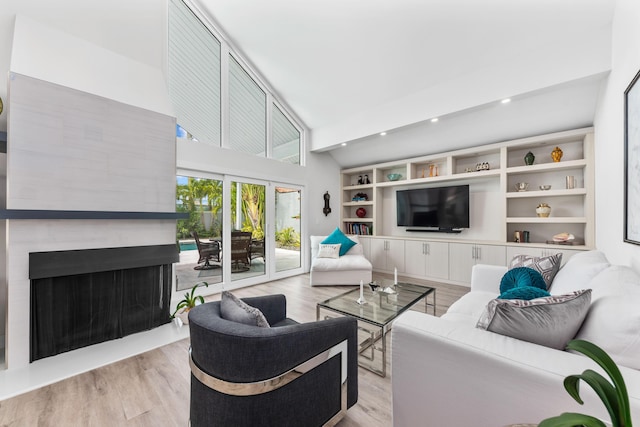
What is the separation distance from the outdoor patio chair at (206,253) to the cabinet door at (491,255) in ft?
13.4

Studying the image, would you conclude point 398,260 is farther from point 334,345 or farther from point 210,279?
point 334,345

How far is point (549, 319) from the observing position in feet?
3.63

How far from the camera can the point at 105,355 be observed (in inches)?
86.9

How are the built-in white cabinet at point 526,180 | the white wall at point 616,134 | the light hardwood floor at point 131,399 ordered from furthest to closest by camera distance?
the built-in white cabinet at point 526,180 → the white wall at point 616,134 → the light hardwood floor at point 131,399

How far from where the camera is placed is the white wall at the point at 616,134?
5.99 ft

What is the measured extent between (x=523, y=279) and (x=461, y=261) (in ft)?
8.08

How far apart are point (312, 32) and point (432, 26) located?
4.75ft

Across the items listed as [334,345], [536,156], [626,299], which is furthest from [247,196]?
[536,156]

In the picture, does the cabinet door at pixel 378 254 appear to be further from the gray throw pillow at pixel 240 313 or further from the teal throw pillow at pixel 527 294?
the gray throw pillow at pixel 240 313

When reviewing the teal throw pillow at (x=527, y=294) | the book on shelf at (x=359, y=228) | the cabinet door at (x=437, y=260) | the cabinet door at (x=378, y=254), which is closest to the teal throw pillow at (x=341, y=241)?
the cabinet door at (x=378, y=254)

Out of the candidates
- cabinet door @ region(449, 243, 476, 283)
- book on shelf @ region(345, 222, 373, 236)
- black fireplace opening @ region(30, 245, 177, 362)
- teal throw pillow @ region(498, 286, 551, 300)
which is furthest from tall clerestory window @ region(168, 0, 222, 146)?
cabinet door @ region(449, 243, 476, 283)

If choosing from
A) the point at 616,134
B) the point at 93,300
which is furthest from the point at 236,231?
the point at 616,134

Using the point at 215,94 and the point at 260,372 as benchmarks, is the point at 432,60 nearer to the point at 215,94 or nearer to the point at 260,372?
the point at 215,94

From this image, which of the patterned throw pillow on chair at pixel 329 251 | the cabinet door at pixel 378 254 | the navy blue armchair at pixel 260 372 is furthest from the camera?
the cabinet door at pixel 378 254
